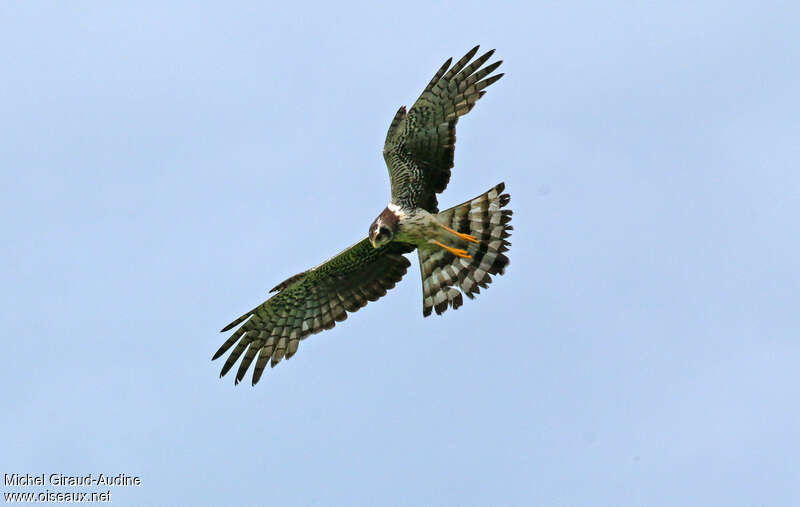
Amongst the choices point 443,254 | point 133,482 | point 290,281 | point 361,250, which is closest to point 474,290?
point 443,254

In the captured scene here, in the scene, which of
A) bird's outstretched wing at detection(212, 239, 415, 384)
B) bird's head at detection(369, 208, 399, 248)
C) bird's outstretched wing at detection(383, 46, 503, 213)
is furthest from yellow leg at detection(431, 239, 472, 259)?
bird's outstretched wing at detection(383, 46, 503, 213)

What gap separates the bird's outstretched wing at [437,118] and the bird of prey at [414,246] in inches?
0.4

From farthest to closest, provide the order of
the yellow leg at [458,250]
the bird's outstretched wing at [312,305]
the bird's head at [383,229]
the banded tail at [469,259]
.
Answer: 1. the bird's outstretched wing at [312,305]
2. the yellow leg at [458,250]
3. the banded tail at [469,259]
4. the bird's head at [383,229]

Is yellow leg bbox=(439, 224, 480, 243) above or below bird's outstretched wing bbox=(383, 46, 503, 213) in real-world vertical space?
below

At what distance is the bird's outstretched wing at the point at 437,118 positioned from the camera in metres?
11.0

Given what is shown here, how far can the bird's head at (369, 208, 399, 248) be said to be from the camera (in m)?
10.9

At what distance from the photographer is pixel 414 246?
38.7ft

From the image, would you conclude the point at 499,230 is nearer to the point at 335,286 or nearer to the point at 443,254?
the point at 443,254

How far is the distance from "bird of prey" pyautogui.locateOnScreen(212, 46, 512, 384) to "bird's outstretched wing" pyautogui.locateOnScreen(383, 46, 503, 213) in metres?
0.01

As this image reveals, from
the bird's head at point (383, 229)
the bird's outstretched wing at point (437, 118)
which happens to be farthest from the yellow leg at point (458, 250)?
the bird's outstretched wing at point (437, 118)

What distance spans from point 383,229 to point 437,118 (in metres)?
1.35

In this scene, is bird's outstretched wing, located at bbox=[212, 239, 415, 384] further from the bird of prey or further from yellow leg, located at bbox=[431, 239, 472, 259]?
yellow leg, located at bbox=[431, 239, 472, 259]

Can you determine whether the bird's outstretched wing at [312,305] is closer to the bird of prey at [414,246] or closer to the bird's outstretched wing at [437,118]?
the bird of prey at [414,246]

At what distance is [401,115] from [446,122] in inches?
19.8
